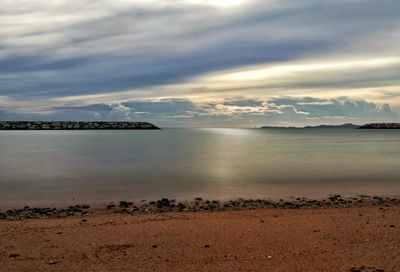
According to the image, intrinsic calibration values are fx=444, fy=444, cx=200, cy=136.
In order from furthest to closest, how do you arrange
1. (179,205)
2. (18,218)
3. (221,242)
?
(179,205), (18,218), (221,242)

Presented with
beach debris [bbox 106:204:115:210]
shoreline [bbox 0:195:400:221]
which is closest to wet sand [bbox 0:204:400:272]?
shoreline [bbox 0:195:400:221]

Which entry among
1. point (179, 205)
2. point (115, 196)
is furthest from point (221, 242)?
point (115, 196)

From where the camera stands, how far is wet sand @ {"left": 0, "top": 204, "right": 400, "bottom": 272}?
27.9 feet

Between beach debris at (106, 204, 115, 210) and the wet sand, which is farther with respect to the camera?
beach debris at (106, 204, 115, 210)

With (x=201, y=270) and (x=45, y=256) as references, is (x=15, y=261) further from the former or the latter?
(x=201, y=270)

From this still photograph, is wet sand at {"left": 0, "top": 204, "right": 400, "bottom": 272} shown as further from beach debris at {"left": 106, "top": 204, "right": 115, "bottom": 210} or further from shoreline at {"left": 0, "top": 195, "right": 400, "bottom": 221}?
beach debris at {"left": 106, "top": 204, "right": 115, "bottom": 210}

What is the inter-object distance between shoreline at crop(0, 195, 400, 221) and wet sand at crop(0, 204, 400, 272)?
4.05ft

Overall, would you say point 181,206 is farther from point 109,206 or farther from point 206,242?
point 206,242

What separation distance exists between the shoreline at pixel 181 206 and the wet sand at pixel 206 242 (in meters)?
1.24

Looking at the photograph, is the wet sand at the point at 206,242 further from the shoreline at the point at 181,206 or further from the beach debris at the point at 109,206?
the beach debris at the point at 109,206

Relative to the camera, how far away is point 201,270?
26.9 feet

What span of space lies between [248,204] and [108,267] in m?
9.59

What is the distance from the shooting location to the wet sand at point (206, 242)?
335 inches

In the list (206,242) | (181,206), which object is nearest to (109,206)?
(181,206)
